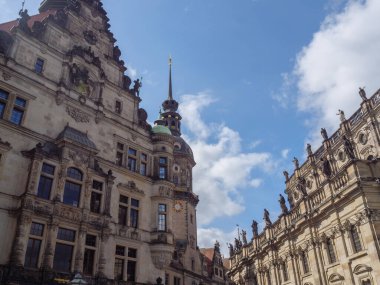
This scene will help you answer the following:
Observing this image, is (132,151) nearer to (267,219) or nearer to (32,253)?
(32,253)

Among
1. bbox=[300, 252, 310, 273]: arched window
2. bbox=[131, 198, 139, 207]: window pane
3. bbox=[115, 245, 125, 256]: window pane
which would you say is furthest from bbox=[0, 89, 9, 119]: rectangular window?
bbox=[300, 252, 310, 273]: arched window

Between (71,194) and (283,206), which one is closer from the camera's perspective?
(71,194)

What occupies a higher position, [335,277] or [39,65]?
[39,65]

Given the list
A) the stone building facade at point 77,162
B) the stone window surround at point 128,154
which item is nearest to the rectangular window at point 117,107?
the stone building facade at point 77,162

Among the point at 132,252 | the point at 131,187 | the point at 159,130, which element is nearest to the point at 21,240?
the point at 132,252

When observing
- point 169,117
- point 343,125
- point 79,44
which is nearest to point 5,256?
point 79,44

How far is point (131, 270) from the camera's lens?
26.9m

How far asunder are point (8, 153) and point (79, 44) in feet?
41.4

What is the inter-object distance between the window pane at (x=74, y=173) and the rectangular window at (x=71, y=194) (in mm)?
496

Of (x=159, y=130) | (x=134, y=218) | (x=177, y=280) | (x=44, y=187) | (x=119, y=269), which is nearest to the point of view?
(x=44, y=187)

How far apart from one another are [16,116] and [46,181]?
4.87 m

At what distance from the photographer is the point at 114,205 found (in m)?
27.3

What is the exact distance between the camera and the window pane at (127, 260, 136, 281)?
2662 cm

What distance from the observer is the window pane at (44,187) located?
23.0 m
